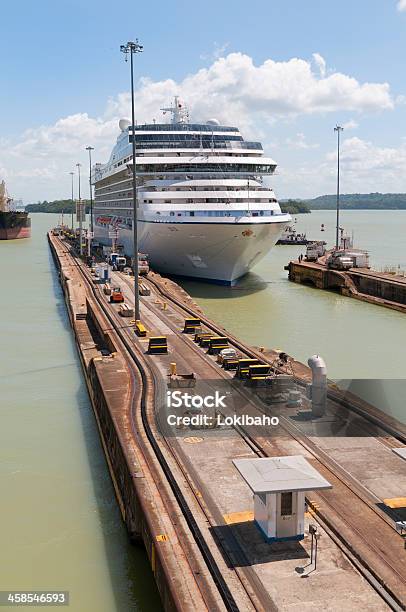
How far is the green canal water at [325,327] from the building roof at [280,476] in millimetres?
11077

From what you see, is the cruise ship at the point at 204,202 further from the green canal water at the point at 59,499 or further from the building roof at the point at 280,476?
the building roof at the point at 280,476

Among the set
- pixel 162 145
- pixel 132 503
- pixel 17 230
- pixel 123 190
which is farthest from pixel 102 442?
pixel 17 230

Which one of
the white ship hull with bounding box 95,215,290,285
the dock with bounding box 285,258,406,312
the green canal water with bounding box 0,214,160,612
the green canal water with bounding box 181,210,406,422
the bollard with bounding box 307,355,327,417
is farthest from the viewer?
the dock with bounding box 285,258,406,312

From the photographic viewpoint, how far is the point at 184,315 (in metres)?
41.2

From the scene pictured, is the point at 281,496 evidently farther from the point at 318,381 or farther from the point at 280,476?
the point at 318,381

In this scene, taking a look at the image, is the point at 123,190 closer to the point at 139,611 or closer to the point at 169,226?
the point at 169,226

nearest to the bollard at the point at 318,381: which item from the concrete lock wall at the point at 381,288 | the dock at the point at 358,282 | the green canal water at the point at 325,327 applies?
the green canal water at the point at 325,327

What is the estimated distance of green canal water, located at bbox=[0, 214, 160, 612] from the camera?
1472 cm

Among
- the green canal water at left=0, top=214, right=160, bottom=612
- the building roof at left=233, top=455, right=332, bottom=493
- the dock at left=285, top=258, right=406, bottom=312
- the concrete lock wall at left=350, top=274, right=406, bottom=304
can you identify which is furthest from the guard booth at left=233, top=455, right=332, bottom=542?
the concrete lock wall at left=350, top=274, right=406, bottom=304

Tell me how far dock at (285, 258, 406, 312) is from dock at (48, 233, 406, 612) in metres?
29.4

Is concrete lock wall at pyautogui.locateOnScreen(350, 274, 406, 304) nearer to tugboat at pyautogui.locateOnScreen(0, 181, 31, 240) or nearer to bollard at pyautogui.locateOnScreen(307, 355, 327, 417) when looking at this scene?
bollard at pyautogui.locateOnScreen(307, 355, 327, 417)

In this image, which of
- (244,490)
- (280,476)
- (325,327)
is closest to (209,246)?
(325,327)

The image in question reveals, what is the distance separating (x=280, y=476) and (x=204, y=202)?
152 feet

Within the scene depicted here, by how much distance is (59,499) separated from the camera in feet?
62.1
